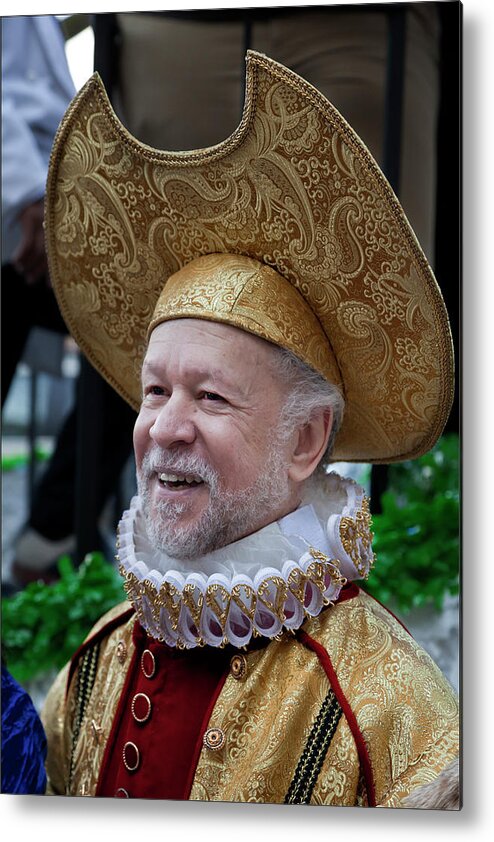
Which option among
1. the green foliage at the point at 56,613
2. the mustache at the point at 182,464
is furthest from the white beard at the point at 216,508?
the green foliage at the point at 56,613

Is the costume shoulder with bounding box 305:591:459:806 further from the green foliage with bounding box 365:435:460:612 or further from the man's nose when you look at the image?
the man's nose

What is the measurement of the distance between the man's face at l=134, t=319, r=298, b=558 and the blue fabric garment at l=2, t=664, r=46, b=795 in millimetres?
458

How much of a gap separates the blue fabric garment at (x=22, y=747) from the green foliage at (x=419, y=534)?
0.64m

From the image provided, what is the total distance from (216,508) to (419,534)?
1.37ft

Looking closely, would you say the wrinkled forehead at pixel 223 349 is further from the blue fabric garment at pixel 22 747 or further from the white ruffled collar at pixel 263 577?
the blue fabric garment at pixel 22 747

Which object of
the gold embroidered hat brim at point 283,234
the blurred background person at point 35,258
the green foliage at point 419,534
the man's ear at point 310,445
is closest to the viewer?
the gold embroidered hat brim at point 283,234

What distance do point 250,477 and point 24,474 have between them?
590 millimetres

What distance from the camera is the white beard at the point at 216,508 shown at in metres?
1.63

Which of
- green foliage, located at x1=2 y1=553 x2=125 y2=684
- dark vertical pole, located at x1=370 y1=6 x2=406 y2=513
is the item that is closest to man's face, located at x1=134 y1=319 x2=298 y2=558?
dark vertical pole, located at x1=370 y1=6 x2=406 y2=513

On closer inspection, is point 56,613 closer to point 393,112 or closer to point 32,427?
point 32,427

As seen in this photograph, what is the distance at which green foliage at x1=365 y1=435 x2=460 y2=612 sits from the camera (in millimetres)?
1791

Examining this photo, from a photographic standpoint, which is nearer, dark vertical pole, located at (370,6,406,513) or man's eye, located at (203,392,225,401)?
man's eye, located at (203,392,225,401)

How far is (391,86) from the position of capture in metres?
1.85

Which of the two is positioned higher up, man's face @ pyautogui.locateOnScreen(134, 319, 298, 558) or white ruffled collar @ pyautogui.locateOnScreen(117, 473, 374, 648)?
man's face @ pyautogui.locateOnScreen(134, 319, 298, 558)
